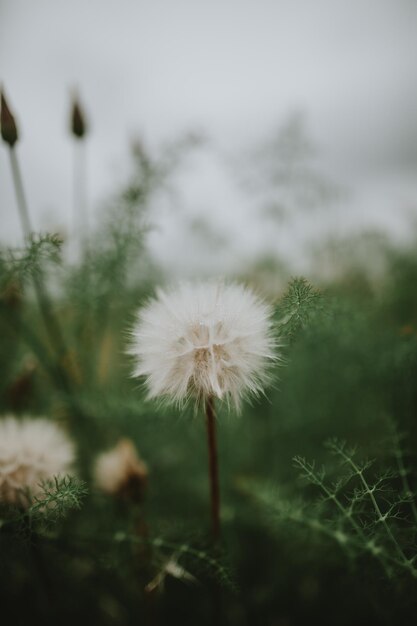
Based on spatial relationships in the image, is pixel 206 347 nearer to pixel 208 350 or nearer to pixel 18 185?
pixel 208 350

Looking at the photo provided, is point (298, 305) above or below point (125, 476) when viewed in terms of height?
above

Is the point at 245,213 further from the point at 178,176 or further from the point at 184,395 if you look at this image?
the point at 184,395

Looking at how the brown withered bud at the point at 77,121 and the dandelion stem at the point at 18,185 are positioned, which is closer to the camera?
the dandelion stem at the point at 18,185

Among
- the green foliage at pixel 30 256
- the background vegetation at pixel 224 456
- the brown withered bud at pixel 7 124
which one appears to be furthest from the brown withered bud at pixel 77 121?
the green foliage at pixel 30 256

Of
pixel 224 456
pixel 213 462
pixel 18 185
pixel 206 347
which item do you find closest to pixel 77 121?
pixel 18 185

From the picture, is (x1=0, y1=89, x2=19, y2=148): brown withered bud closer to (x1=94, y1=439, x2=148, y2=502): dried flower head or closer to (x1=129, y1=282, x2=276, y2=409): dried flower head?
(x1=129, y1=282, x2=276, y2=409): dried flower head

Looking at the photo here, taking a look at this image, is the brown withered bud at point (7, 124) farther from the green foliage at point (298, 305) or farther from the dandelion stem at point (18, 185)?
the green foliage at point (298, 305)

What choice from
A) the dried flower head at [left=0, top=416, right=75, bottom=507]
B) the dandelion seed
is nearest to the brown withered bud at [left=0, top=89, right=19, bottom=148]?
the dandelion seed
